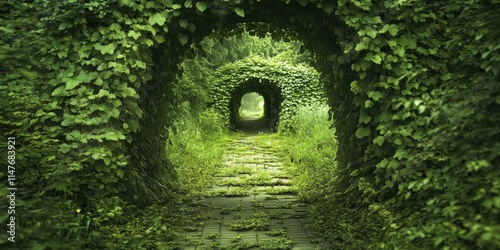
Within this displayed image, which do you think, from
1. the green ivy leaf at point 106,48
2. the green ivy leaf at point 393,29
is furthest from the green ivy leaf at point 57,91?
the green ivy leaf at point 393,29

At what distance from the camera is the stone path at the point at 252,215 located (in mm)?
5121

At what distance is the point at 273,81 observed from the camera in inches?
794

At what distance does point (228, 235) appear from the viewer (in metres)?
5.43

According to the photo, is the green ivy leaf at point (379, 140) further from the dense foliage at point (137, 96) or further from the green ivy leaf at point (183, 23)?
the green ivy leaf at point (183, 23)

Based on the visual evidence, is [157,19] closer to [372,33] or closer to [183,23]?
[183,23]

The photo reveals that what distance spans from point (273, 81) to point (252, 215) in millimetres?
14284

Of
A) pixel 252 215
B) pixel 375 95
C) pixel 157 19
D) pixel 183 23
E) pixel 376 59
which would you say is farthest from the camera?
pixel 252 215

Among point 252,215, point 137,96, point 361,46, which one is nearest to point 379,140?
point 361,46

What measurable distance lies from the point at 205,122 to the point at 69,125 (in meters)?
11.3

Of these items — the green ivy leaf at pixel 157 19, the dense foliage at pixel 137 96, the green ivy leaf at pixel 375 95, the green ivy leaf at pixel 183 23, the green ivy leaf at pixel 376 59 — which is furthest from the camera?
the green ivy leaf at pixel 183 23

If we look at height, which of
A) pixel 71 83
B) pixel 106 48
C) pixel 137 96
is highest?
pixel 106 48

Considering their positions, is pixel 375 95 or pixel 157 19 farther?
pixel 157 19

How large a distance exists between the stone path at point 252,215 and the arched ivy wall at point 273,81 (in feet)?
28.4

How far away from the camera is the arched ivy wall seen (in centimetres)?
1891
